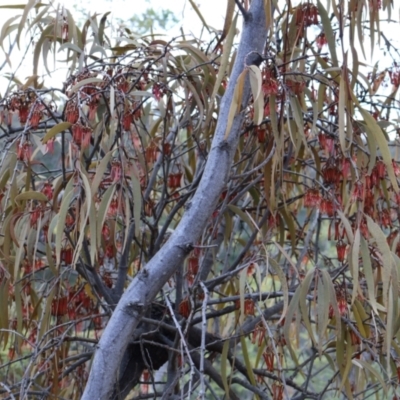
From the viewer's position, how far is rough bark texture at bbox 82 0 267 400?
0.79 metres

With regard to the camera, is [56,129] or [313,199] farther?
[313,199]

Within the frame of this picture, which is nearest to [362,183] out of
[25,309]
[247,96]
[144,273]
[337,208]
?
[337,208]

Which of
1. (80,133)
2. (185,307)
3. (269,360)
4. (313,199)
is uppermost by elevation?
(80,133)

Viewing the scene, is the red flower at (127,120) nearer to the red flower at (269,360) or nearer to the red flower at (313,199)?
the red flower at (313,199)

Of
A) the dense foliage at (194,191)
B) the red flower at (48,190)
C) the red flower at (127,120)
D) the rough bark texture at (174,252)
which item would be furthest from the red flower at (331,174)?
the red flower at (48,190)

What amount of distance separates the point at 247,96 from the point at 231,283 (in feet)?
1.71

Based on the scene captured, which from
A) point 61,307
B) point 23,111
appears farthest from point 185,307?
point 23,111

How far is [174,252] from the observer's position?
0.82m

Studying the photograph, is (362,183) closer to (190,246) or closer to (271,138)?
(271,138)

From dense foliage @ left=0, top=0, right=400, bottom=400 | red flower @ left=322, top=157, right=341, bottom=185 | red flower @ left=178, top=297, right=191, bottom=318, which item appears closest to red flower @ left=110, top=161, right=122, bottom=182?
dense foliage @ left=0, top=0, right=400, bottom=400

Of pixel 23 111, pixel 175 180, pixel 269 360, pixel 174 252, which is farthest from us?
pixel 175 180

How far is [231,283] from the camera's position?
1309 millimetres

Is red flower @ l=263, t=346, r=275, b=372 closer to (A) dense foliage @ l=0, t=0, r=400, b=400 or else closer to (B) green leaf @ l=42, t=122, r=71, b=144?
(A) dense foliage @ l=0, t=0, r=400, b=400

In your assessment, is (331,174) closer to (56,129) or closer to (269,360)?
(269,360)
